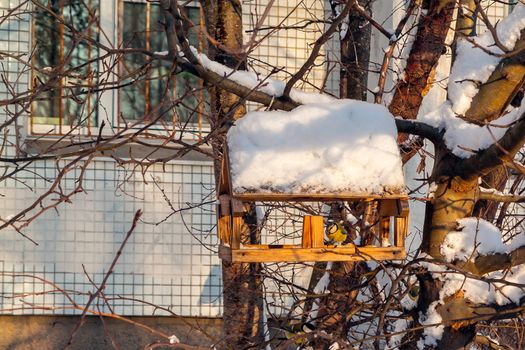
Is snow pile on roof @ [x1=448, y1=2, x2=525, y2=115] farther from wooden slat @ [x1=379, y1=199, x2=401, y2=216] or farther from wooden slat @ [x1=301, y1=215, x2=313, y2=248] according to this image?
wooden slat @ [x1=301, y1=215, x2=313, y2=248]

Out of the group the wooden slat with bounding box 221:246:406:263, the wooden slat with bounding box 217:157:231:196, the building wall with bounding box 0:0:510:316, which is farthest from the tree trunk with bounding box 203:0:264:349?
the building wall with bounding box 0:0:510:316

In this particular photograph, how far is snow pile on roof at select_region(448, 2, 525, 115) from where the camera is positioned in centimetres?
429

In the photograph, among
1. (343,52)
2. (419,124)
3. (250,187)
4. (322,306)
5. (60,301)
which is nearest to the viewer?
(250,187)

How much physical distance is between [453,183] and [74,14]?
18.8 ft

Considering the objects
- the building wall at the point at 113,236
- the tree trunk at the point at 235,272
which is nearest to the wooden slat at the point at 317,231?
the tree trunk at the point at 235,272

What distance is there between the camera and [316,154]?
3.77m

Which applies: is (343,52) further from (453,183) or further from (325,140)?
(325,140)

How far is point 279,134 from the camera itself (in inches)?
148

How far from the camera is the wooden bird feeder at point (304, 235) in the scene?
3802 millimetres

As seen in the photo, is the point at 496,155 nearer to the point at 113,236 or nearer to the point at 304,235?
the point at 304,235

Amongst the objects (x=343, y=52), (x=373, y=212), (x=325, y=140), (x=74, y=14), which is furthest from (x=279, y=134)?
(x=74, y=14)

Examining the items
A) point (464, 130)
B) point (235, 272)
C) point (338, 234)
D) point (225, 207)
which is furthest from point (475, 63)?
point (235, 272)

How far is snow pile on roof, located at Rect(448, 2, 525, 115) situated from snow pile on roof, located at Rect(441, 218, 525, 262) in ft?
1.82

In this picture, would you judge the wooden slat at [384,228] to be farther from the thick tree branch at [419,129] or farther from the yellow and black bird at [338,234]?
the yellow and black bird at [338,234]
